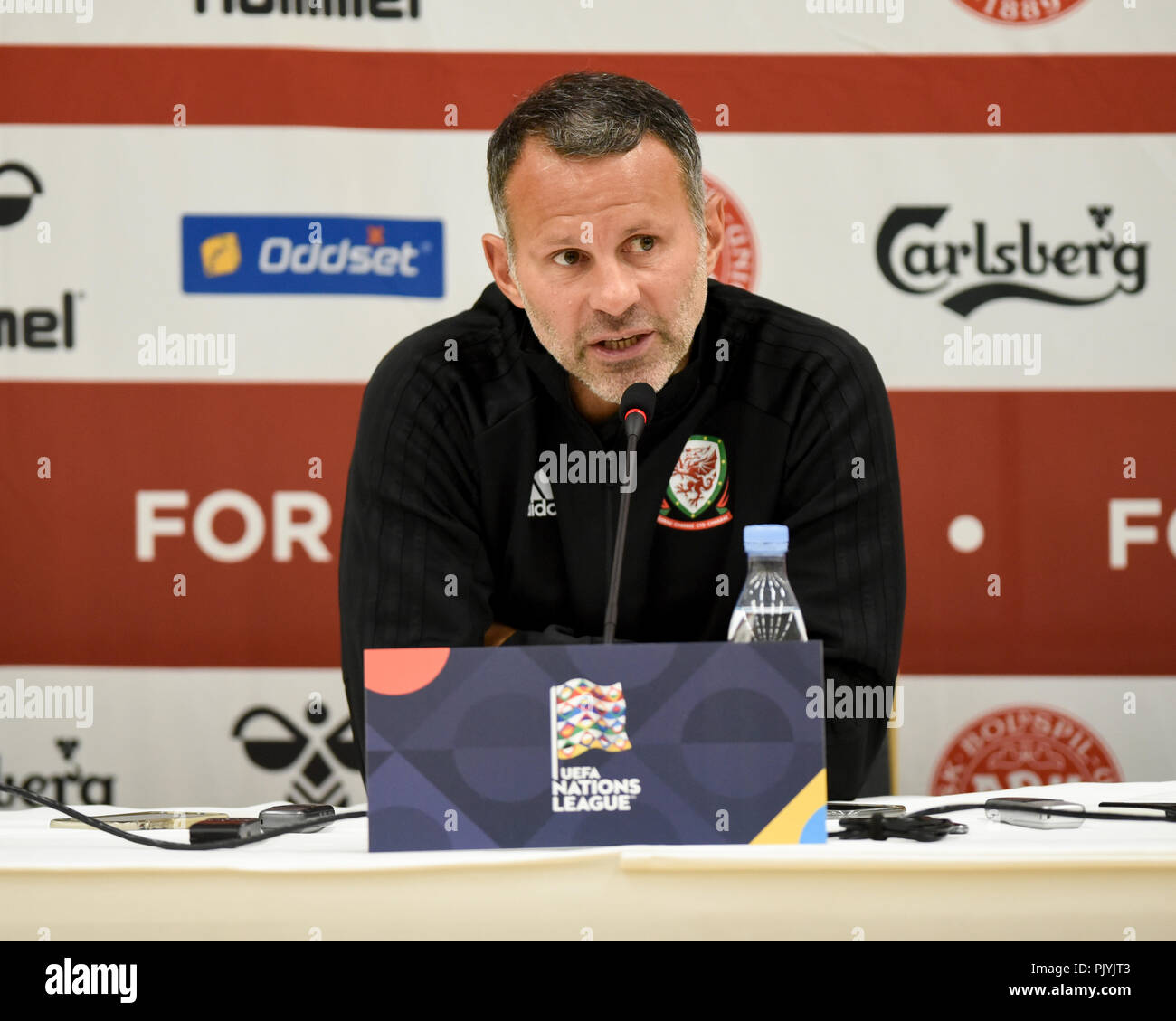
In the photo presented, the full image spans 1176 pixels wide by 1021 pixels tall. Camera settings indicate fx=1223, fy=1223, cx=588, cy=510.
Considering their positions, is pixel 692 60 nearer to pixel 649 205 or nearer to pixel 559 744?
pixel 649 205

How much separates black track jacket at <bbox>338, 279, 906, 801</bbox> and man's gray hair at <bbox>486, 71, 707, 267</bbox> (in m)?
0.24

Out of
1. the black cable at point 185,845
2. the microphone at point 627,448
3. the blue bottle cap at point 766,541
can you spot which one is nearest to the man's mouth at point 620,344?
the microphone at point 627,448

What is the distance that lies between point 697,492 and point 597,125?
0.49 metres

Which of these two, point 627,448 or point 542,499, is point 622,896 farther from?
point 542,499

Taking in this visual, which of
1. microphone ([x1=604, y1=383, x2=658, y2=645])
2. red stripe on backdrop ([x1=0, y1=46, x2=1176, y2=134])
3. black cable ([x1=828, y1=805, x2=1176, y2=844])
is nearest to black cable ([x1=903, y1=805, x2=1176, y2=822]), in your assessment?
black cable ([x1=828, y1=805, x2=1176, y2=844])

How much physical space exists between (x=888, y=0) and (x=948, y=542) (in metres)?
1.22

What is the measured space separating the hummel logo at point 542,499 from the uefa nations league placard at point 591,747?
0.72 metres

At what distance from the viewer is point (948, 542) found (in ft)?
8.86

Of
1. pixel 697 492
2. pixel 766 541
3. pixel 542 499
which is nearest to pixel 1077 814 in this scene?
pixel 766 541

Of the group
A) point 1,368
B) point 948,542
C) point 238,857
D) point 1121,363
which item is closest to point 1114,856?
point 238,857

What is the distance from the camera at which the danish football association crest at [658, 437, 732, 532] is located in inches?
64.9

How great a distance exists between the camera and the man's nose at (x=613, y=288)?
1446 millimetres

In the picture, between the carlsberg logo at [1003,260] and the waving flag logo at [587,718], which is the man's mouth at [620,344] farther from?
the carlsberg logo at [1003,260]

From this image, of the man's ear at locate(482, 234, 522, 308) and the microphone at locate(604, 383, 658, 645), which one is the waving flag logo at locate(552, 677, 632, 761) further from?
the man's ear at locate(482, 234, 522, 308)
